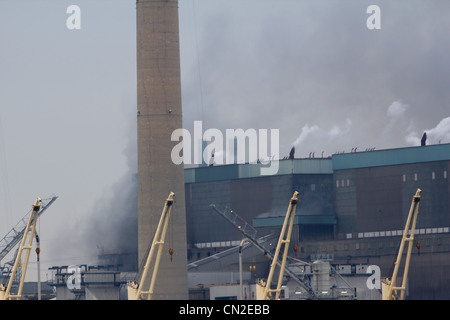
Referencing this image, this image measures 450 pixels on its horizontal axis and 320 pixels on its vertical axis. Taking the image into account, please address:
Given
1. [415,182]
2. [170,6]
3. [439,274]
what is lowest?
[439,274]

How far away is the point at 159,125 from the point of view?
13988 centimetres

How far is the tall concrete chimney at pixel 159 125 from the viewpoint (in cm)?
13975

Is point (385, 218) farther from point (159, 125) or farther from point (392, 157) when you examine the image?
point (159, 125)

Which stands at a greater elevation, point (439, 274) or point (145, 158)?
point (145, 158)

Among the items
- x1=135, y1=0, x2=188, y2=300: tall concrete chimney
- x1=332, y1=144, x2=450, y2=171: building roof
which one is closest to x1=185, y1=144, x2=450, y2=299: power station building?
x1=332, y1=144, x2=450, y2=171: building roof

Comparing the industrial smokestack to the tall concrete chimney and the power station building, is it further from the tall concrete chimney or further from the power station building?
the tall concrete chimney

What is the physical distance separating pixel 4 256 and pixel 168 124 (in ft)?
194

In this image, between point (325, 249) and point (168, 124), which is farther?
point (325, 249)

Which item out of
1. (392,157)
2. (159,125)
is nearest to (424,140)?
(392,157)

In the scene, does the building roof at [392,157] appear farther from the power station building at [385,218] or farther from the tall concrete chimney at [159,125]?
the tall concrete chimney at [159,125]

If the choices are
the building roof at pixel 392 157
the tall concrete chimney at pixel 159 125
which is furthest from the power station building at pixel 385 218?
the tall concrete chimney at pixel 159 125

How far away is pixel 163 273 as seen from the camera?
138750mm
